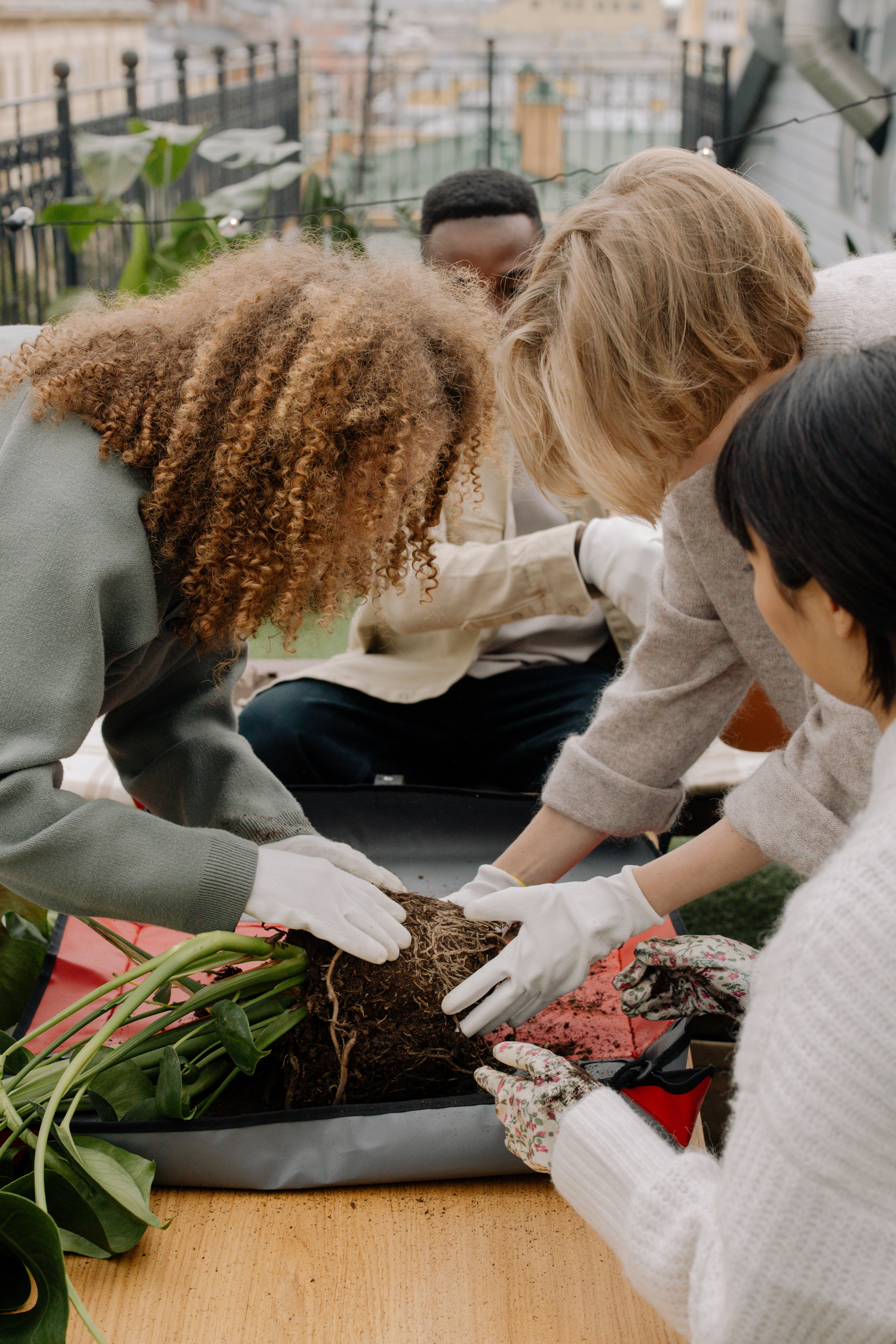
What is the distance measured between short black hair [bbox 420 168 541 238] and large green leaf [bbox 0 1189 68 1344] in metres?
1.95

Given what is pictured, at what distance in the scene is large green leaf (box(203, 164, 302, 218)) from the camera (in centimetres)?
376

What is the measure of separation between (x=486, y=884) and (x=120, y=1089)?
544mm

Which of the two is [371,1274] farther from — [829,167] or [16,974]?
[829,167]

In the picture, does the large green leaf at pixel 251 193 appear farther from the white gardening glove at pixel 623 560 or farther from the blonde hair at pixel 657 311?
the blonde hair at pixel 657 311

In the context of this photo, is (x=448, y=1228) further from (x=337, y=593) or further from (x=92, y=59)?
(x=92, y=59)

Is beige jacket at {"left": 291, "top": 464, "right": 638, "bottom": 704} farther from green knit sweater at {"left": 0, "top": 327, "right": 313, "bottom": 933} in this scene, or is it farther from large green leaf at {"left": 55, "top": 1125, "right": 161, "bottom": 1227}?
large green leaf at {"left": 55, "top": 1125, "right": 161, "bottom": 1227}

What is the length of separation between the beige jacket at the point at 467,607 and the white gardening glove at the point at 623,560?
0.14 feet

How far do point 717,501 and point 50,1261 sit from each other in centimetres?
85

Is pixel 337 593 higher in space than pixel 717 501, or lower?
lower

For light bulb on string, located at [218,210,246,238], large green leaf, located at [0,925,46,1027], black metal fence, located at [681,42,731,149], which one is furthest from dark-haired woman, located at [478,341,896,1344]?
black metal fence, located at [681,42,731,149]

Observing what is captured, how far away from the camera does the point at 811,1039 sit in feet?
2.23

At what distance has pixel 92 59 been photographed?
68.6 ft

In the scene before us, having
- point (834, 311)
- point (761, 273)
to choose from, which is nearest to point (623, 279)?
point (761, 273)

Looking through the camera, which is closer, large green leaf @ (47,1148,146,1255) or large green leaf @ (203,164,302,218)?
large green leaf @ (47,1148,146,1255)
